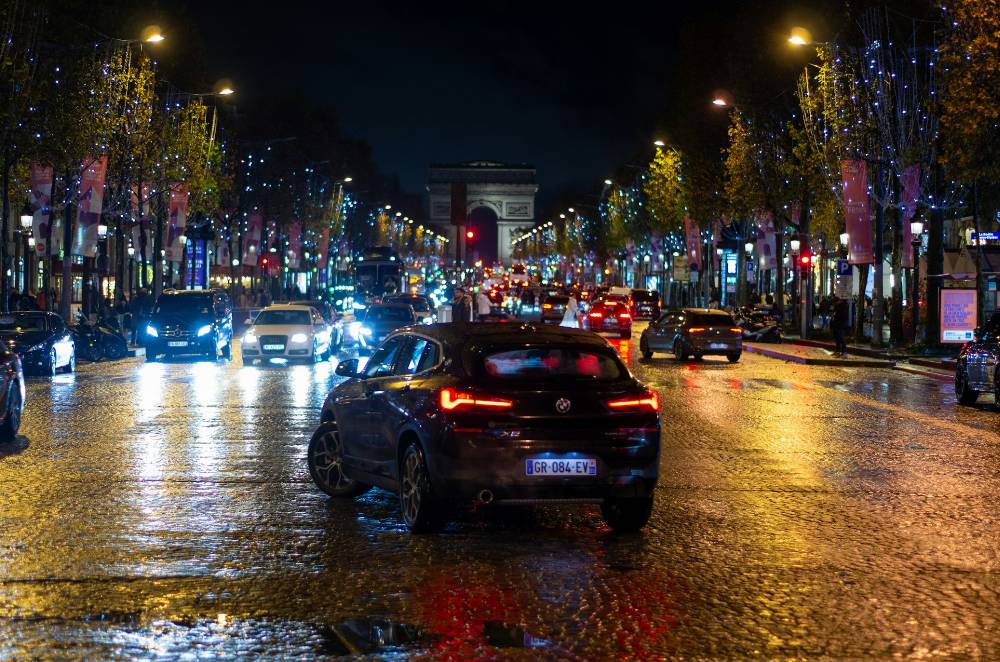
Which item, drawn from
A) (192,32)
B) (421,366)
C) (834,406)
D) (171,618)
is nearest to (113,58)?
(192,32)

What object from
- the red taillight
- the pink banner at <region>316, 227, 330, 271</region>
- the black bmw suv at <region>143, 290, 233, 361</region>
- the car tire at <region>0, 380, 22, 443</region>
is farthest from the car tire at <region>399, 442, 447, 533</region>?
the pink banner at <region>316, 227, 330, 271</region>

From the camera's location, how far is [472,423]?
10.2 meters

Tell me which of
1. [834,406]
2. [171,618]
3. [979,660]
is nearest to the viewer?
[979,660]

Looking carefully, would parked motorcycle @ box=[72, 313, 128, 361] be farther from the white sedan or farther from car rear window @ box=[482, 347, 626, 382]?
car rear window @ box=[482, 347, 626, 382]

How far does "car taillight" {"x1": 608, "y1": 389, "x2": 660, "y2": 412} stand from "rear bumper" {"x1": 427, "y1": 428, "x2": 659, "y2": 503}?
285 millimetres

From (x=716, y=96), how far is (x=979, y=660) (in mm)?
58275

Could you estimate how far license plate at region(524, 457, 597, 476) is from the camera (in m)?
10.2


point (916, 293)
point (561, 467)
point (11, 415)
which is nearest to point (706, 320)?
point (916, 293)

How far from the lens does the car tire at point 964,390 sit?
2384 centimetres

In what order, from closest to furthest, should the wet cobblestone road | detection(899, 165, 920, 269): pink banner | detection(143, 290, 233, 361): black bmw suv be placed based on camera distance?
the wet cobblestone road < detection(143, 290, 233, 361): black bmw suv < detection(899, 165, 920, 269): pink banner

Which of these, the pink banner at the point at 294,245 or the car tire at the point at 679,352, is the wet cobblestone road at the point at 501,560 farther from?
the pink banner at the point at 294,245

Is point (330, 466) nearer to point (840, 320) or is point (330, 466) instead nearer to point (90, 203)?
point (840, 320)

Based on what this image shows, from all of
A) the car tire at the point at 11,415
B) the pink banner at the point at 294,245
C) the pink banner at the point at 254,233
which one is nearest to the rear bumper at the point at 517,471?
the car tire at the point at 11,415

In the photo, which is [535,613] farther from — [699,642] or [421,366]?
[421,366]
